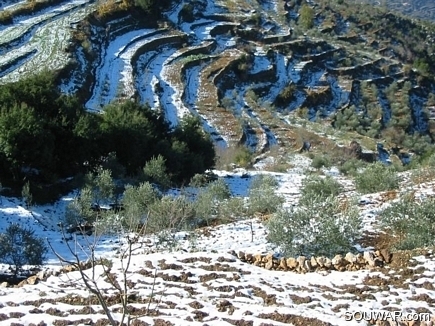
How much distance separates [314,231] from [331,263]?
1.29m

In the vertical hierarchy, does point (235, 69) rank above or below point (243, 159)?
above

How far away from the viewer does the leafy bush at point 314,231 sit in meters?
9.87

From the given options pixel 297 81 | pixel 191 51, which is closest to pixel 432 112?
pixel 297 81

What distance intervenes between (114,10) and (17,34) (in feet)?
32.4

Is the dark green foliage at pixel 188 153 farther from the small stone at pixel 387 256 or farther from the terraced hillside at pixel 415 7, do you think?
the terraced hillside at pixel 415 7

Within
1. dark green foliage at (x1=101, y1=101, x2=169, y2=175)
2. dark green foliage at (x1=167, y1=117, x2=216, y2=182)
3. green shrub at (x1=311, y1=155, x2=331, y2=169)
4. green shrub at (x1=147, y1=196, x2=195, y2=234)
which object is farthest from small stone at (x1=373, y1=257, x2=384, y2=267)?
green shrub at (x1=311, y1=155, x2=331, y2=169)

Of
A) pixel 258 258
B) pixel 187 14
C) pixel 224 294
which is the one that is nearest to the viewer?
pixel 224 294

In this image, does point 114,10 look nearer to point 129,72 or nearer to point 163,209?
point 129,72

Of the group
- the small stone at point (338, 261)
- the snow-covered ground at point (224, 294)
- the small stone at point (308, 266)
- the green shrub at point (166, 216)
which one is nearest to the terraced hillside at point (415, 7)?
the green shrub at point (166, 216)

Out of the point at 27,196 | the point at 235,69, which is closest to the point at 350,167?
the point at 27,196

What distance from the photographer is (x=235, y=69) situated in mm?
41344

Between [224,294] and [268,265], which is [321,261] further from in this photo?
[224,294]

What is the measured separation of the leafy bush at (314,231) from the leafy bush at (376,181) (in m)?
5.31

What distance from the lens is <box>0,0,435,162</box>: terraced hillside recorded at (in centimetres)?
3228
